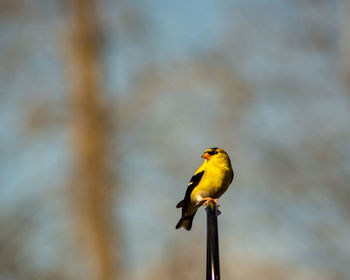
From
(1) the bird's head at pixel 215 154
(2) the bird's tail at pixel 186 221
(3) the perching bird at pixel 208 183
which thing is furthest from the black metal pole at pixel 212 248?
(2) the bird's tail at pixel 186 221

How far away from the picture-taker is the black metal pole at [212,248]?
182cm

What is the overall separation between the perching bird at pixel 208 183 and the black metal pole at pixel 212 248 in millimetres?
1925

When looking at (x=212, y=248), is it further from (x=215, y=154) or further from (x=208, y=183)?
(x=215, y=154)

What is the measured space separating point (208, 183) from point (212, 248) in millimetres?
2233

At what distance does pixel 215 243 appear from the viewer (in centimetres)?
195

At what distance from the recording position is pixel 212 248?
193cm

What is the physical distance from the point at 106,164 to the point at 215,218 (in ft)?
→ 28.2

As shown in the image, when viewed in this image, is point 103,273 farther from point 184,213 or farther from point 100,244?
point 184,213

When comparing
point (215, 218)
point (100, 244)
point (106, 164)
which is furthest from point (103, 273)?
point (215, 218)

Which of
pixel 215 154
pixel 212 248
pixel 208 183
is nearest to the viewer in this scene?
pixel 212 248

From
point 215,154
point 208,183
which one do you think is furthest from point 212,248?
point 215,154

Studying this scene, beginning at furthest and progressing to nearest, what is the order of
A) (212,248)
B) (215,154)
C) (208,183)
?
(215,154)
(208,183)
(212,248)

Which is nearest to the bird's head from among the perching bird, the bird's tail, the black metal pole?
the perching bird

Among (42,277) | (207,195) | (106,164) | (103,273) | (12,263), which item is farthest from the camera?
(106,164)
